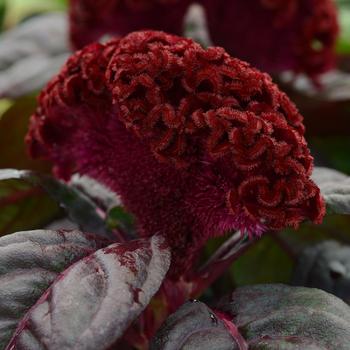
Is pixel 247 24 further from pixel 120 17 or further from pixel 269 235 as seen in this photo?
pixel 269 235

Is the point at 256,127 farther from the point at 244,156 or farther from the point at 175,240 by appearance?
the point at 175,240


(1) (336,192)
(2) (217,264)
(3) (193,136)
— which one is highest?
(3) (193,136)

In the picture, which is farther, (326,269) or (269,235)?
(269,235)

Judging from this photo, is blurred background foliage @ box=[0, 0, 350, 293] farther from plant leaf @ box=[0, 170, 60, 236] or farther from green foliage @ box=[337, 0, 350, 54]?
green foliage @ box=[337, 0, 350, 54]

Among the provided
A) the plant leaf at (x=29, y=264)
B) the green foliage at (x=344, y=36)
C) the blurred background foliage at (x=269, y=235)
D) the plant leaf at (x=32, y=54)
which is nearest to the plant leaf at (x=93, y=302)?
the plant leaf at (x=29, y=264)

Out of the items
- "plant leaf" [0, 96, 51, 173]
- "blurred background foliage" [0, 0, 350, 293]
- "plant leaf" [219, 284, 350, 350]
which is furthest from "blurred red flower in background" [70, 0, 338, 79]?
"plant leaf" [219, 284, 350, 350]

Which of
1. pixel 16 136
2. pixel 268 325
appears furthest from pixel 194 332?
pixel 16 136
